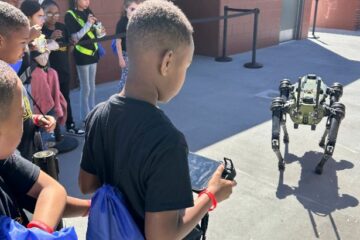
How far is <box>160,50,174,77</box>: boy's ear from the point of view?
144cm

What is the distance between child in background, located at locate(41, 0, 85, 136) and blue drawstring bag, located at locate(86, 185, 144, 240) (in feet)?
11.2

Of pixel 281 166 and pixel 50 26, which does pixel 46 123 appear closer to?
pixel 50 26

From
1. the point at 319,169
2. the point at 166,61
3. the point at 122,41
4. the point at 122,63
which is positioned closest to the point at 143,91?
the point at 166,61

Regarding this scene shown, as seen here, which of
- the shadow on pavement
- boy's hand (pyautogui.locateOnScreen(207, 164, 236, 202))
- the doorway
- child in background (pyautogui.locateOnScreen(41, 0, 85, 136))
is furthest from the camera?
the doorway

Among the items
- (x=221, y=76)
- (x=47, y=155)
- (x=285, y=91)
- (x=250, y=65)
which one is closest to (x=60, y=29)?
(x=285, y=91)

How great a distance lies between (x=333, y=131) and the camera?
4.07 meters

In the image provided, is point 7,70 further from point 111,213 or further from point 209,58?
point 209,58

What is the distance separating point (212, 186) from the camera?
1.63 metres

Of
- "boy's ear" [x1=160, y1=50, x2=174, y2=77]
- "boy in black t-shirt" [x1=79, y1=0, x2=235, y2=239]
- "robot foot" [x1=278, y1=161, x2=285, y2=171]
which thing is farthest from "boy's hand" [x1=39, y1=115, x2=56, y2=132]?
"robot foot" [x1=278, y1=161, x2=285, y2=171]

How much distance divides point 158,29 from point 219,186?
0.66m

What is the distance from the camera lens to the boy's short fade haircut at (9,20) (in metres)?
2.46

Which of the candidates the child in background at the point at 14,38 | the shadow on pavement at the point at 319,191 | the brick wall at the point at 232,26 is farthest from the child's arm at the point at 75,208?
the brick wall at the point at 232,26

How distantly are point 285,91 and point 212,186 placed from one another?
10.9 feet

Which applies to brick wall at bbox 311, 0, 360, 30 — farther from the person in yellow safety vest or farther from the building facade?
the person in yellow safety vest
